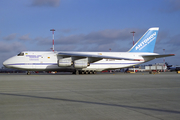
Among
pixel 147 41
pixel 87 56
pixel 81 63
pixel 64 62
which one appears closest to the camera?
pixel 87 56

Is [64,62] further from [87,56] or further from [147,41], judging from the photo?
[147,41]

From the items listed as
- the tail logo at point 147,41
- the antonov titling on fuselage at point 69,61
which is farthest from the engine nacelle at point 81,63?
the tail logo at point 147,41

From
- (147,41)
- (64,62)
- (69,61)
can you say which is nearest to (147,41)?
(147,41)

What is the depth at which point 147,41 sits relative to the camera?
3712cm

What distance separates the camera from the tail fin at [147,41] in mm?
37000

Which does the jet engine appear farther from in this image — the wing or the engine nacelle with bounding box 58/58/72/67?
the wing

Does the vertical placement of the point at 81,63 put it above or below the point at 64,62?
below

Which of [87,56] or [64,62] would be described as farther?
[64,62]

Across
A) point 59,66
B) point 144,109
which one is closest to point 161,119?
point 144,109

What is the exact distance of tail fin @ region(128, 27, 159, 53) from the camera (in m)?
37.0

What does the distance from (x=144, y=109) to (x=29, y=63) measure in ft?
92.5

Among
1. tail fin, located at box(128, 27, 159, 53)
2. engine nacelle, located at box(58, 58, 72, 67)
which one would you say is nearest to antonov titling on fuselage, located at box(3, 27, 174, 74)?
engine nacelle, located at box(58, 58, 72, 67)

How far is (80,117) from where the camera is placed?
5383 mm

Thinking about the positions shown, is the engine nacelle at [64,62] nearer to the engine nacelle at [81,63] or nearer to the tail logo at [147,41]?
the engine nacelle at [81,63]
